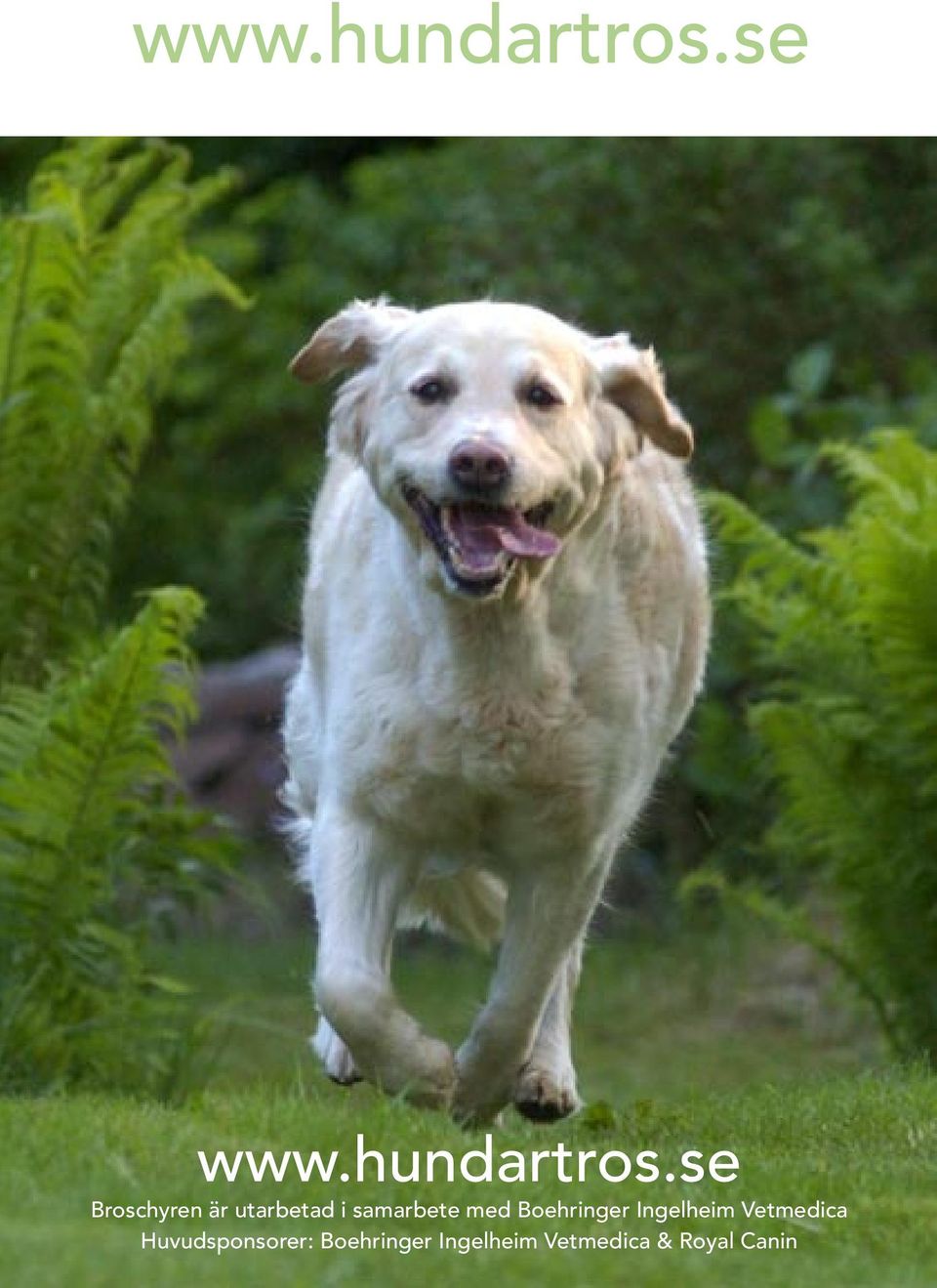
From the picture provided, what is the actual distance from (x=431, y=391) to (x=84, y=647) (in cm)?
286

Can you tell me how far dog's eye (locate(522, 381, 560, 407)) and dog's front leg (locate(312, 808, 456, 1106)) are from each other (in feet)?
→ 3.44

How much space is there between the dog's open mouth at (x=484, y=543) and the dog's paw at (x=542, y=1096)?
4.51 feet

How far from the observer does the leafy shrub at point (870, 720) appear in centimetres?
894

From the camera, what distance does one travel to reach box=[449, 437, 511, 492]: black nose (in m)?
6.04

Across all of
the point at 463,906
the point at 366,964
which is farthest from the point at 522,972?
the point at 463,906

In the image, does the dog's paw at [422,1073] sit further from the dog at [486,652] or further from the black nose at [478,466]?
the black nose at [478,466]

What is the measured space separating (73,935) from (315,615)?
4.63ft

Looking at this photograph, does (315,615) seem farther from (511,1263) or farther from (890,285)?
(890,285)

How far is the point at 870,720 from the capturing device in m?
9.13

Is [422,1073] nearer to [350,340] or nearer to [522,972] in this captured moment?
[522,972]

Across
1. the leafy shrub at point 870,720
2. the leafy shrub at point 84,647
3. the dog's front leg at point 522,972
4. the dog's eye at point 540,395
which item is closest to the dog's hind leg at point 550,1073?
the dog's front leg at point 522,972

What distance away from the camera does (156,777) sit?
8.48 metres

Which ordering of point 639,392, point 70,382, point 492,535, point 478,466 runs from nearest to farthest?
point 478,466 → point 492,535 → point 639,392 → point 70,382
